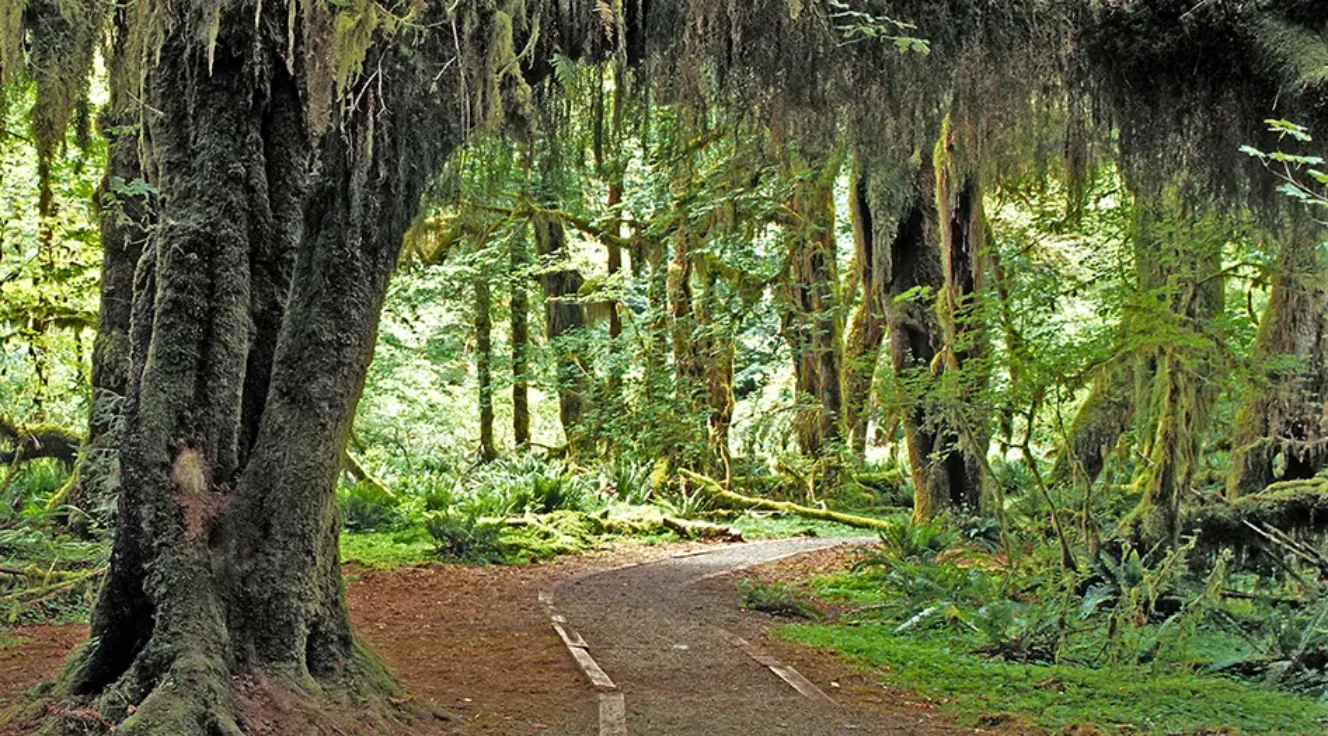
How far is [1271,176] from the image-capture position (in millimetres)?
6879

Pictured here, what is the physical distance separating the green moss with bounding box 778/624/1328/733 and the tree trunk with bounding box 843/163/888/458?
13.6 ft

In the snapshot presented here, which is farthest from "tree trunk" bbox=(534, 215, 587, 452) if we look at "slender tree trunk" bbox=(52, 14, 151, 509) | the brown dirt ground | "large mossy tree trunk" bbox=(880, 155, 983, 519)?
"slender tree trunk" bbox=(52, 14, 151, 509)

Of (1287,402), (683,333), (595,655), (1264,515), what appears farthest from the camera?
(683,333)

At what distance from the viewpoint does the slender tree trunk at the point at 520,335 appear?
19.1 meters

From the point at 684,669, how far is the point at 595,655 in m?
0.70

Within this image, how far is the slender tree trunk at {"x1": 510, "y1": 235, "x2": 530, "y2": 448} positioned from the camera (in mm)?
19125

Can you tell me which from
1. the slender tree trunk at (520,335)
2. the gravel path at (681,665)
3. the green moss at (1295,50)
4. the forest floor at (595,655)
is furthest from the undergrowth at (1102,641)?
the slender tree trunk at (520,335)

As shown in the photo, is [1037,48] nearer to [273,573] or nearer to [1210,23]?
[1210,23]

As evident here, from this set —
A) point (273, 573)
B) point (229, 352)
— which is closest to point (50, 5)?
point (229, 352)

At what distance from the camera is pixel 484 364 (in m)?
20.4

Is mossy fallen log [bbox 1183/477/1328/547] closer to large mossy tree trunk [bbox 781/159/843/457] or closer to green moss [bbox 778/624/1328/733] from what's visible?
green moss [bbox 778/624/1328/733]

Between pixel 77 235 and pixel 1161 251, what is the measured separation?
35.1ft

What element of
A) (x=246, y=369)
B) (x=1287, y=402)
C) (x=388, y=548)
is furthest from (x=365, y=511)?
(x=1287, y=402)

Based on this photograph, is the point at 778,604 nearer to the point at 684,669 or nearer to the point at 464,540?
the point at 684,669
